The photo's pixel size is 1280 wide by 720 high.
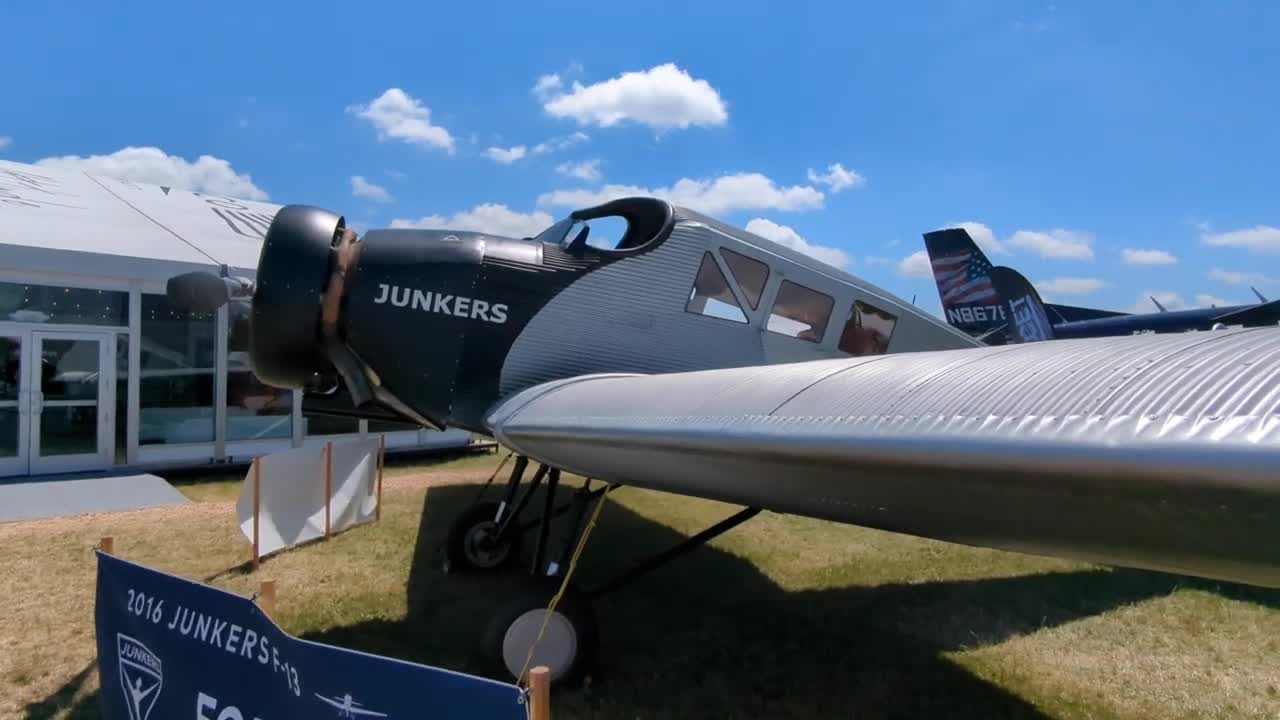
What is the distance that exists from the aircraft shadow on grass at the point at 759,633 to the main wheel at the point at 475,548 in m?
0.15

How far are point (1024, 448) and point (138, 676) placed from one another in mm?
2768

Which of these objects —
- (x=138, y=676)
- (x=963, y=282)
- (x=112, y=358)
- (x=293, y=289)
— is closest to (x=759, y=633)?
(x=138, y=676)

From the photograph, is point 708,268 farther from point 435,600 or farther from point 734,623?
point 435,600

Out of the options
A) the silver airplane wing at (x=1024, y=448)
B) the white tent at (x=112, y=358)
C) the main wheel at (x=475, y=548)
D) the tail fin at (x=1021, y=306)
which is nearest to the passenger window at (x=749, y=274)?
the silver airplane wing at (x=1024, y=448)

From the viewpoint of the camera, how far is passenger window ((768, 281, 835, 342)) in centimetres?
469

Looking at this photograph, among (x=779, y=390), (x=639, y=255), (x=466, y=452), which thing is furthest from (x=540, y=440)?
(x=466, y=452)

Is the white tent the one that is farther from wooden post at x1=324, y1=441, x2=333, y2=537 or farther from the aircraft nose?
the aircraft nose

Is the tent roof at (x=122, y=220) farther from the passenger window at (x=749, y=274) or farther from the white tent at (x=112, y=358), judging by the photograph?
the passenger window at (x=749, y=274)

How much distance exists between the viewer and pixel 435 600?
4875mm

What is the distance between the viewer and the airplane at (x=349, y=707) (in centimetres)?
178

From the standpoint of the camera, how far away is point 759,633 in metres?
4.49

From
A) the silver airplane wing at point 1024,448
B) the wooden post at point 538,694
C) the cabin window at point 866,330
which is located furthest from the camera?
the cabin window at point 866,330

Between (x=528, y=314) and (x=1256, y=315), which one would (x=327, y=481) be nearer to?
(x=528, y=314)

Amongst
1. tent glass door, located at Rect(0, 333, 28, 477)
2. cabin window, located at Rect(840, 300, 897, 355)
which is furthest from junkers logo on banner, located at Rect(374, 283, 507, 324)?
tent glass door, located at Rect(0, 333, 28, 477)
